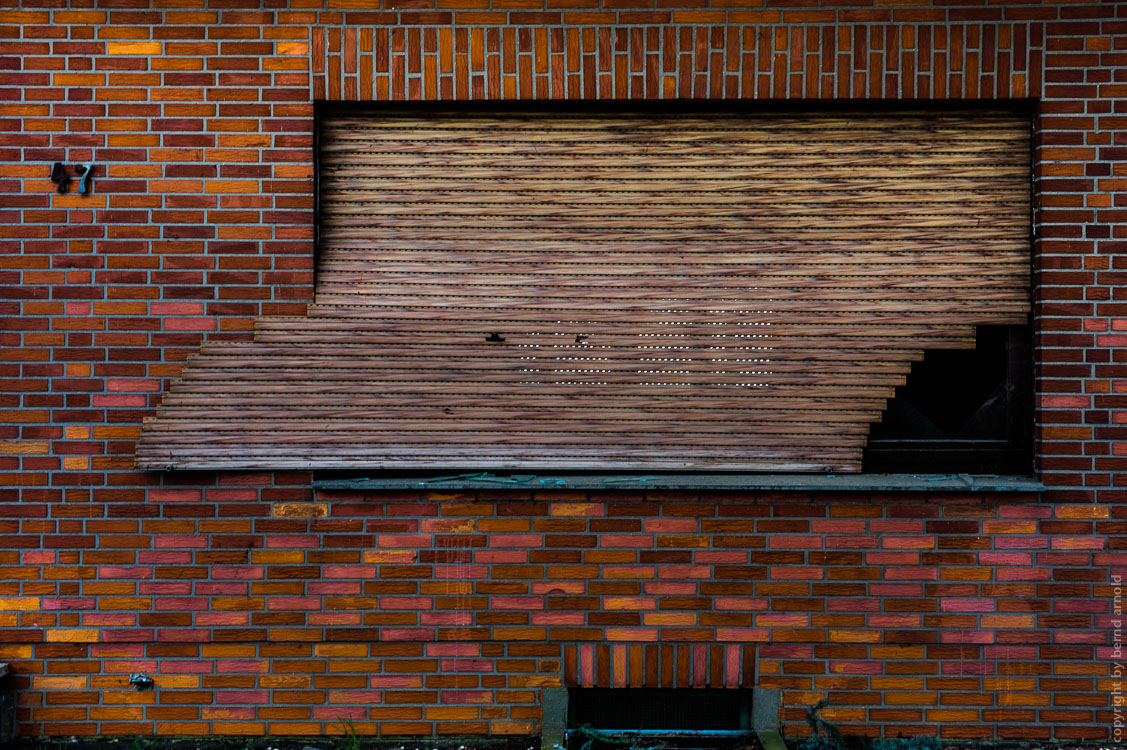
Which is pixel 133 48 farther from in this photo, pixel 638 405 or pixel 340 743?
pixel 340 743

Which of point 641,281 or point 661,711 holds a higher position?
point 641,281

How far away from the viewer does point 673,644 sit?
3.72 metres

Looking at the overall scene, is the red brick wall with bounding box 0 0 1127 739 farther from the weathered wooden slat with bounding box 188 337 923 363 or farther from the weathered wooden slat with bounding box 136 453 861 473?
the weathered wooden slat with bounding box 188 337 923 363

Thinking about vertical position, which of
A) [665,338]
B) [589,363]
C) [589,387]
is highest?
[665,338]

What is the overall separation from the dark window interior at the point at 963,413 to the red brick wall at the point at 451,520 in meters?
0.13

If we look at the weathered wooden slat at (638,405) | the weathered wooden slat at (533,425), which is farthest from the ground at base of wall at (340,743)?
the weathered wooden slat at (638,405)

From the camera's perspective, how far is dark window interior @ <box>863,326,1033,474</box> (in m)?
3.80

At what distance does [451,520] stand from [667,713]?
1316mm

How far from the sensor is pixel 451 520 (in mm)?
3727

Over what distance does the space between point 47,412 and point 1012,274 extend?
4.33 m

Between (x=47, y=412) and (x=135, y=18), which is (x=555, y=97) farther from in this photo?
(x=47, y=412)

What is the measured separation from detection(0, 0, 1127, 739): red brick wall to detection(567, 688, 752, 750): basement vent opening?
159 millimetres

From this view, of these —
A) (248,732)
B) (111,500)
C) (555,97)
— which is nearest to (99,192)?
(111,500)

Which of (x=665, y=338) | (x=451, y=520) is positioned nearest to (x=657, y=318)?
(x=665, y=338)
